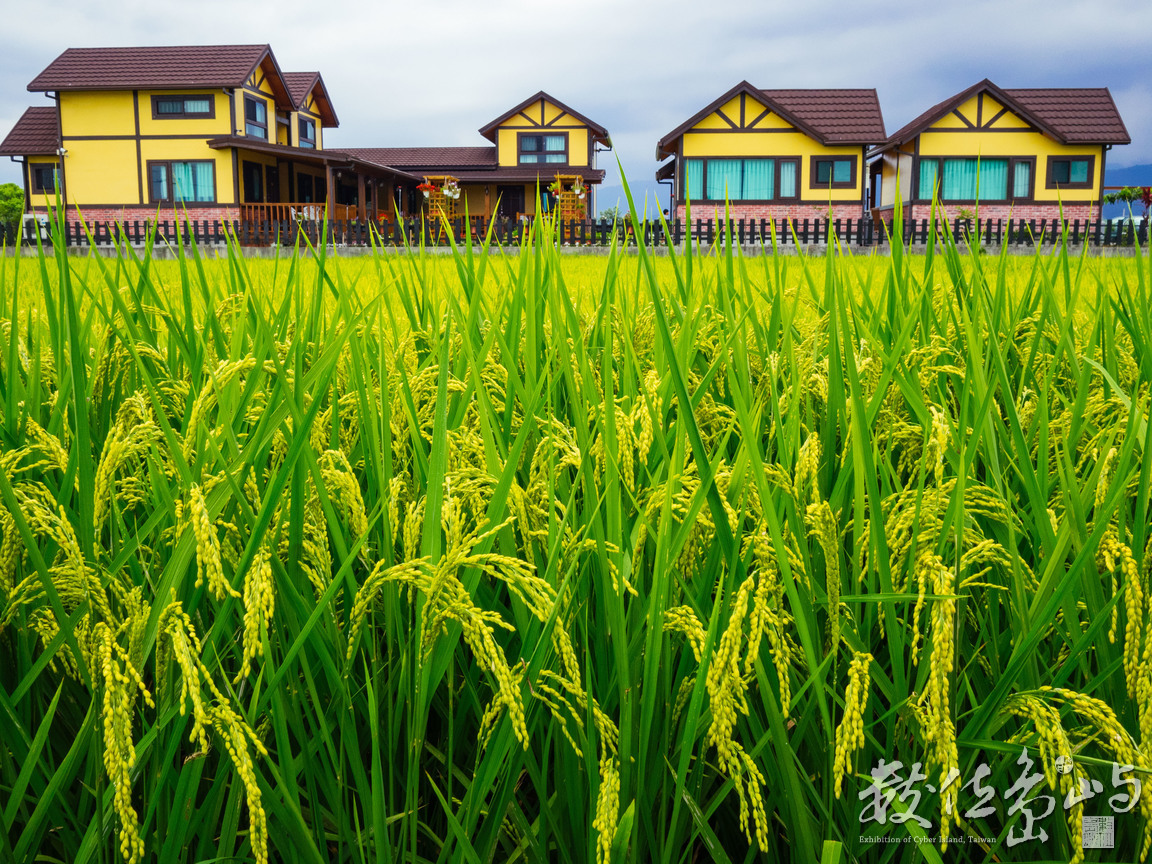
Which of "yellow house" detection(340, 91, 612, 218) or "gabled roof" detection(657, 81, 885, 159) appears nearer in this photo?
"gabled roof" detection(657, 81, 885, 159)

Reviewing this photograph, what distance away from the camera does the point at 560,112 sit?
124 ft

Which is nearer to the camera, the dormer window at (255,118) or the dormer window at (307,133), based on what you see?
the dormer window at (255,118)

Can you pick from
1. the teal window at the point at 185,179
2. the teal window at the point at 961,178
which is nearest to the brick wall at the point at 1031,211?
the teal window at the point at 961,178

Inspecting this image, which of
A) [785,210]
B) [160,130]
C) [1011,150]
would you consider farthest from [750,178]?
[160,130]

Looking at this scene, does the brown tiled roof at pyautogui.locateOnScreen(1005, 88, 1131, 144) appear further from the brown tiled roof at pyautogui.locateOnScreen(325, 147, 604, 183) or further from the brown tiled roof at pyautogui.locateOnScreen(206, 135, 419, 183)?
the brown tiled roof at pyautogui.locateOnScreen(206, 135, 419, 183)

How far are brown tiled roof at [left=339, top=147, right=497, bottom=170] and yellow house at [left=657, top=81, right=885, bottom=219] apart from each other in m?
10.9

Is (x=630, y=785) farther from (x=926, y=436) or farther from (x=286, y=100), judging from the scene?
(x=286, y=100)

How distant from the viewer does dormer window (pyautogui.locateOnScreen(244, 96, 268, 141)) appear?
3089cm

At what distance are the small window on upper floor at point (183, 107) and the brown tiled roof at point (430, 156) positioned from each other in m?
8.68

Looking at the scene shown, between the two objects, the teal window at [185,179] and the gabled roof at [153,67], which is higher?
the gabled roof at [153,67]

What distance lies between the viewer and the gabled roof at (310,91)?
34.9 m

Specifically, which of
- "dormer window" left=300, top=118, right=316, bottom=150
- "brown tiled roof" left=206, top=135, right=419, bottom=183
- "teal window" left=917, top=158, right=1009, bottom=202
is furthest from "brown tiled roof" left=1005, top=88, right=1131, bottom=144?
"dormer window" left=300, top=118, right=316, bottom=150

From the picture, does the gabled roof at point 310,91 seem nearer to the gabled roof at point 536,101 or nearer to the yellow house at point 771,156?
the gabled roof at point 536,101

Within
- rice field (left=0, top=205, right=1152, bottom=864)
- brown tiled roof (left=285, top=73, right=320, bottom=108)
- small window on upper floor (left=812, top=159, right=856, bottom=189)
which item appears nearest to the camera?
rice field (left=0, top=205, right=1152, bottom=864)
